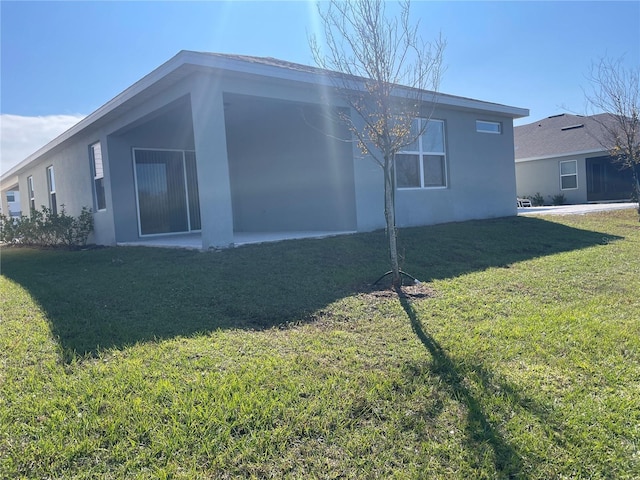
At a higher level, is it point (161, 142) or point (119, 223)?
point (161, 142)

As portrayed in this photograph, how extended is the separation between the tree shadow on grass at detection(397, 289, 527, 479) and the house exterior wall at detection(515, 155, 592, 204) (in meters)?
23.7

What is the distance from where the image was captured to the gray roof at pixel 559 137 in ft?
75.7

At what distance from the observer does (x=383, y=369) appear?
11.0 feet

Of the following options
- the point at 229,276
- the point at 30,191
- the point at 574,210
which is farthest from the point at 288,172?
the point at 30,191

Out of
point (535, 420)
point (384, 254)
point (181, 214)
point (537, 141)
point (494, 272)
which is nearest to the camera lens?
point (535, 420)

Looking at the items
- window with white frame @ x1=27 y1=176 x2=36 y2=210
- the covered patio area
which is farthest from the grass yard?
window with white frame @ x1=27 y1=176 x2=36 y2=210

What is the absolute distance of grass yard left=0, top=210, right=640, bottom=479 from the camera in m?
2.34

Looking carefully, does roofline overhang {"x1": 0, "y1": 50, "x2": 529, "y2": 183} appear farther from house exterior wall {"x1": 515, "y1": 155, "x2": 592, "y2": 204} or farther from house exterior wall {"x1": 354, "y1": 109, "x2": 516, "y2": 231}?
house exterior wall {"x1": 515, "y1": 155, "x2": 592, "y2": 204}

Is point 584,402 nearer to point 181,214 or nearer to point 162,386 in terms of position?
point 162,386

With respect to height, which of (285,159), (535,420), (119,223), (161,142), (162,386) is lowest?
(535,420)

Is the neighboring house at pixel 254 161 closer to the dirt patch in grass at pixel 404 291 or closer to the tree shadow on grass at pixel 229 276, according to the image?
the tree shadow on grass at pixel 229 276

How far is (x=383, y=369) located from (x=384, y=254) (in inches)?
172

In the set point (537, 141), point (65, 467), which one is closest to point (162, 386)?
point (65, 467)

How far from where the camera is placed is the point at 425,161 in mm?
11617
